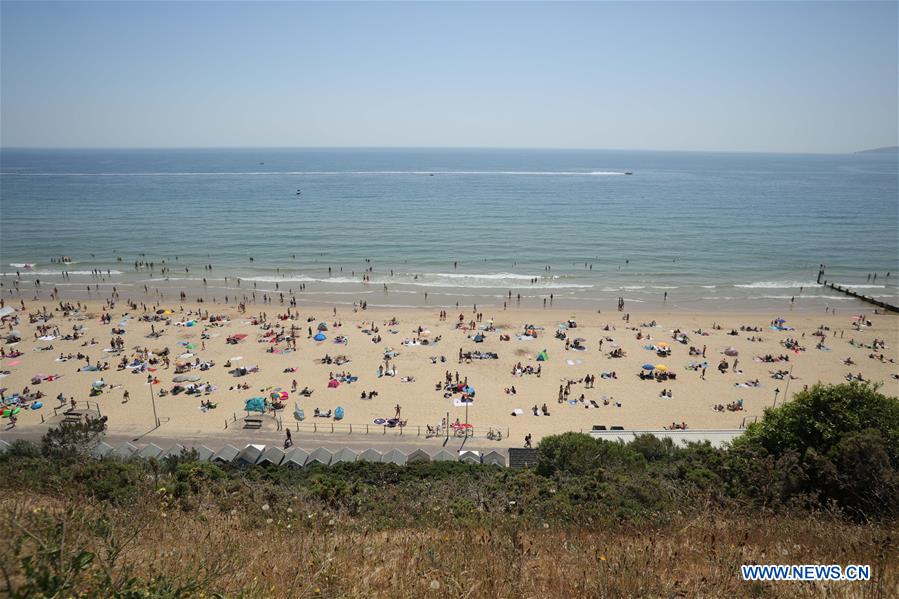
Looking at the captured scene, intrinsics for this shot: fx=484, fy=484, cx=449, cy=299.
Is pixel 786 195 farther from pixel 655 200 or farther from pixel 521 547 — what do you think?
pixel 521 547

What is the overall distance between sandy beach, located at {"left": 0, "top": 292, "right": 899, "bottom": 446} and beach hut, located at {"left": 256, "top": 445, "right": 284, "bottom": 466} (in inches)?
198

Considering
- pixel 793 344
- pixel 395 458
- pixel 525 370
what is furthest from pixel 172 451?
pixel 793 344

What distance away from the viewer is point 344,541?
6.13m

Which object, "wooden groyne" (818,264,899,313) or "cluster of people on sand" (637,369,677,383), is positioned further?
"wooden groyne" (818,264,899,313)

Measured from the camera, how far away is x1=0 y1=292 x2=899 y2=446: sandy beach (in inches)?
1049

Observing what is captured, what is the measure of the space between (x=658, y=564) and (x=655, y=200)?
113708mm

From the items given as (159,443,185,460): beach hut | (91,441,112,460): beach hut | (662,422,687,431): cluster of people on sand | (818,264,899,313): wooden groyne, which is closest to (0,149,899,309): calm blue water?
(818,264,899,313): wooden groyne

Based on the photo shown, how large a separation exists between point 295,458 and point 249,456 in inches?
78.4

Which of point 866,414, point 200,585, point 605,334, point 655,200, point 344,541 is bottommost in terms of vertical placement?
point 605,334

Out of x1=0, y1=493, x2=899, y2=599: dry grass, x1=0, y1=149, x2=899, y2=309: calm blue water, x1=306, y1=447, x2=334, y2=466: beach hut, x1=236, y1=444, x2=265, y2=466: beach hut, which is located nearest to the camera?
x1=0, y1=493, x2=899, y2=599: dry grass

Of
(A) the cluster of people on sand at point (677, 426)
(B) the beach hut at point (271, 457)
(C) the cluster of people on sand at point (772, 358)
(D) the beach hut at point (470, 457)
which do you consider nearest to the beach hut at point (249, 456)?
(B) the beach hut at point (271, 457)

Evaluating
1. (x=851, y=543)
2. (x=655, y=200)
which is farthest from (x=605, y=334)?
(x=655, y=200)

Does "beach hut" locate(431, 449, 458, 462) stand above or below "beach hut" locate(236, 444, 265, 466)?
below

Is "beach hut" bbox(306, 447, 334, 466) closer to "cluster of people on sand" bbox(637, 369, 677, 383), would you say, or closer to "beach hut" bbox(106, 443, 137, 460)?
"beach hut" bbox(106, 443, 137, 460)
